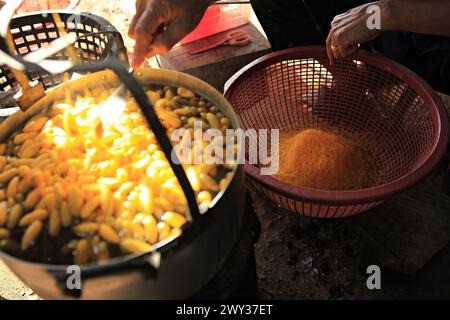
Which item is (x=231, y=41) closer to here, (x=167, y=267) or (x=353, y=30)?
(x=353, y=30)

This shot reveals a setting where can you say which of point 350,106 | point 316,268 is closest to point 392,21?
point 350,106

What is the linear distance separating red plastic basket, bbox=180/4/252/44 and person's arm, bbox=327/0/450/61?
3.30 feet

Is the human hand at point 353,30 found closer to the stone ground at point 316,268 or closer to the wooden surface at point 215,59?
the stone ground at point 316,268

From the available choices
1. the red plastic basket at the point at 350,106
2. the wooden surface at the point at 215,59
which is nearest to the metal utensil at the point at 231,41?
the wooden surface at the point at 215,59

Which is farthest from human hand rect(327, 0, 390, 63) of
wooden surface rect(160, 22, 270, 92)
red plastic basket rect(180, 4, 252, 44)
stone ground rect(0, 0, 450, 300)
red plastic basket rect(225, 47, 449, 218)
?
red plastic basket rect(180, 4, 252, 44)

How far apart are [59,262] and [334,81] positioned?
1.41 m

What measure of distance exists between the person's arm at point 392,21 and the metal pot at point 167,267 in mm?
763

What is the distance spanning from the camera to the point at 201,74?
7.98 ft

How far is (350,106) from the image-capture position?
1883 millimetres

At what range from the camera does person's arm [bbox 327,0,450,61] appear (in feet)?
4.79

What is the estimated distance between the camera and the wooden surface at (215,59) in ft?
7.91

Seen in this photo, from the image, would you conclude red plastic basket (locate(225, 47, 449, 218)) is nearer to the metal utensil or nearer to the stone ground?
the stone ground

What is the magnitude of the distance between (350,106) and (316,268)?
0.72 metres

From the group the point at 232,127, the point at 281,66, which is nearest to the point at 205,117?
the point at 232,127
